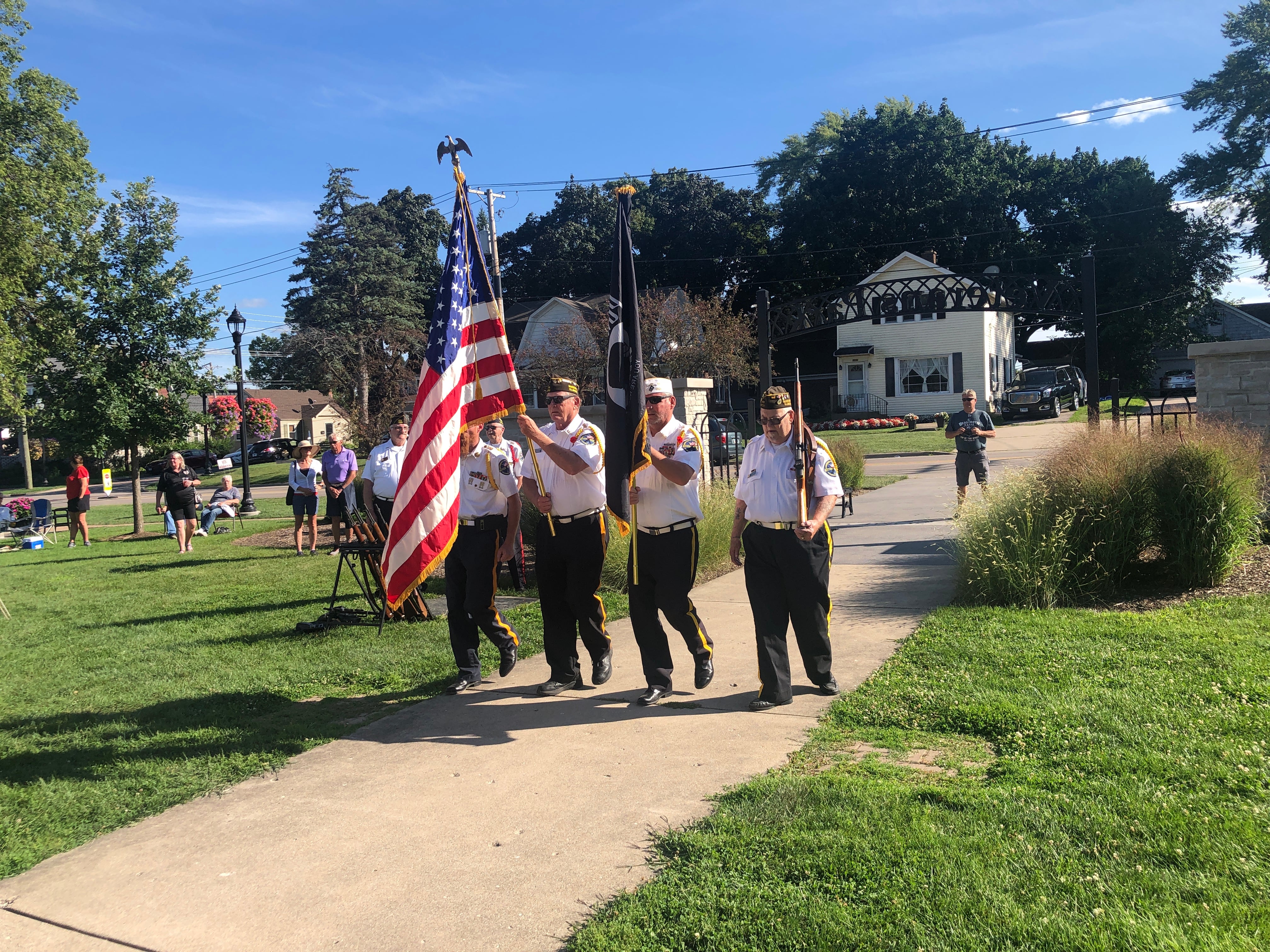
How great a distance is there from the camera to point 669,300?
45594 millimetres

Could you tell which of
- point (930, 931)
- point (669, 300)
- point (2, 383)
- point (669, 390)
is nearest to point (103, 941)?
point (930, 931)

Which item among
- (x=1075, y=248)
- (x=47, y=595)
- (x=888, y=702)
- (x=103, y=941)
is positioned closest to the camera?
(x=103, y=941)

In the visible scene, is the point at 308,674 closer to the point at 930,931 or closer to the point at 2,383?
the point at 930,931

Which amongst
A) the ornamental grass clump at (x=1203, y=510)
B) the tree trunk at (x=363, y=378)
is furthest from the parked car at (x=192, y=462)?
the ornamental grass clump at (x=1203, y=510)

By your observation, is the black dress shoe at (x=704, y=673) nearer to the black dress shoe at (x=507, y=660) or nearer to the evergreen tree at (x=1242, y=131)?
the black dress shoe at (x=507, y=660)

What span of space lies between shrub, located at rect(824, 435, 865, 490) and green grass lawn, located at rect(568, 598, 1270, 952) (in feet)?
37.3

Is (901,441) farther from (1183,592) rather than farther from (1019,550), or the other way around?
(1019,550)

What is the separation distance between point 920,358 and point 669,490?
41.0 meters

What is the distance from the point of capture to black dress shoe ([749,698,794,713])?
18.1 ft

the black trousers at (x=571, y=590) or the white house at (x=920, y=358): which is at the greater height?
the white house at (x=920, y=358)

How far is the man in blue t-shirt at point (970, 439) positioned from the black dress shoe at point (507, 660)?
7176mm

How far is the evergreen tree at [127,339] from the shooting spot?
62.6 feet

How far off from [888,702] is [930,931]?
96.5 inches

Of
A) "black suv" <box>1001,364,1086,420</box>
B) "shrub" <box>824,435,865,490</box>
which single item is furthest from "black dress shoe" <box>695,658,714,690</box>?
"black suv" <box>1001,364,1086,420</box>
